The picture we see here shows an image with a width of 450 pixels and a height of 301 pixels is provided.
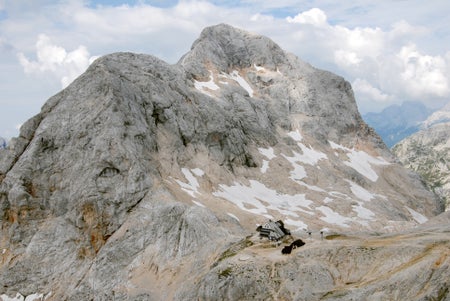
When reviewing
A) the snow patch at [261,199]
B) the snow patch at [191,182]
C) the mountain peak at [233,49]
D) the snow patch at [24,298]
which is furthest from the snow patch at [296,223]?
the mountain peak at [233,49]

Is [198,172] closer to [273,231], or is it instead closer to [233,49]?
[273,231]

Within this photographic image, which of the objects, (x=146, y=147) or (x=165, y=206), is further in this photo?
(x=146, y=147)

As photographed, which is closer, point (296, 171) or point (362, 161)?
point (296, 171)

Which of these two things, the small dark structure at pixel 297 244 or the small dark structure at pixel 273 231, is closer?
the small dark structure at pixel 297 244

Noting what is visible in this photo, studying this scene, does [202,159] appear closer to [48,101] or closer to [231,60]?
[48,101]

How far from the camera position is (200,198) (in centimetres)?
5447

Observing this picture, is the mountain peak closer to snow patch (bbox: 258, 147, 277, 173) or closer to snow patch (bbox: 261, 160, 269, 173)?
snow patch (bbox: 258, 147, 277, 173)

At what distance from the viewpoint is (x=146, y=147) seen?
58.6 m

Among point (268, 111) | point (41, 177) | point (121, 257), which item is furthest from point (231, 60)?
point (121, 257)

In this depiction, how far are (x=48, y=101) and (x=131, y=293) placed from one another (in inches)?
1346

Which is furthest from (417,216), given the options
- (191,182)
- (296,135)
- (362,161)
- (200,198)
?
(200,198)

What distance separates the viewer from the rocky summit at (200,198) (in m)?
30.8

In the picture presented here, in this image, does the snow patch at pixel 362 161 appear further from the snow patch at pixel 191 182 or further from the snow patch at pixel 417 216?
the snow patch at pixel 191 182

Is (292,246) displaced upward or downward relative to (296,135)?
upward
